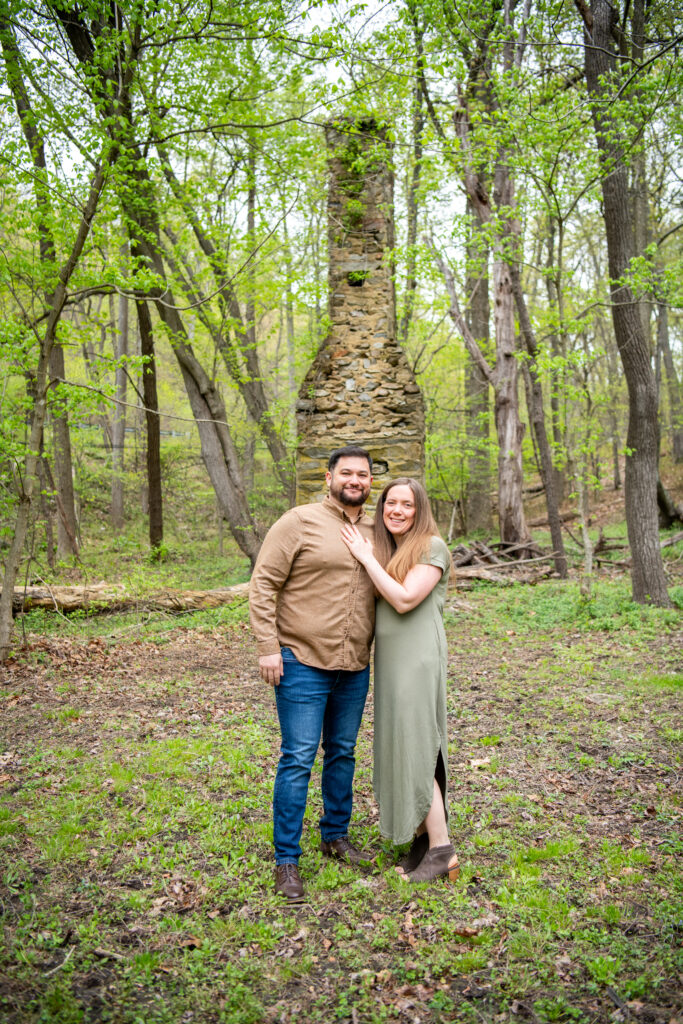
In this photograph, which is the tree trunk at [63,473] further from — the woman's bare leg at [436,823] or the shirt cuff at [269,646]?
the woman's bare leg at [436,823]

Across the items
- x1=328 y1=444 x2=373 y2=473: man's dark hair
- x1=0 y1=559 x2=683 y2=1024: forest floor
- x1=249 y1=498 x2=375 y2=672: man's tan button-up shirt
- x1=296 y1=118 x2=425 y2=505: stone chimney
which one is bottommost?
A: x1=0 y1=559 x2=683 y2=1024: forest floor

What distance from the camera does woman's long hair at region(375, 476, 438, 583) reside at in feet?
10.6

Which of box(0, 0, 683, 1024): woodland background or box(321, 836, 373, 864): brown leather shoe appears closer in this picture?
box(0, 0, 683, 1024): woodland background

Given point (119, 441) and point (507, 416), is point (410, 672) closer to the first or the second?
point (507, 416)

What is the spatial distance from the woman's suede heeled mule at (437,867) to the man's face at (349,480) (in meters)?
1.79

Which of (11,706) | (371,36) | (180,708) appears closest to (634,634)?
(180,708)

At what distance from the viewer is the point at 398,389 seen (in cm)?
901

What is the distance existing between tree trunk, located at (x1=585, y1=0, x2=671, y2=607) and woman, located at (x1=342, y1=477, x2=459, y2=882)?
6.37 metres

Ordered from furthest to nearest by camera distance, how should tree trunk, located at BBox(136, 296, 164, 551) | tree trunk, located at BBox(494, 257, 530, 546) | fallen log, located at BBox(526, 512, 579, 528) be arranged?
1. fallen log, located at BBox(526, 512, 579, 528)
2. tree trunk, located at BBox(136, 296, 164, 551)
3. tree trunk, located at BBox(494, 257, 530, 546)

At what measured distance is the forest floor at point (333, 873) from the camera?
2.60 meters

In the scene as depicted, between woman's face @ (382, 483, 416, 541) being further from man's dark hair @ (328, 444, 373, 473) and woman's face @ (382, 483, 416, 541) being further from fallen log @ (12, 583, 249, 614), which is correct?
fallen log @ (12, 583, 249, 614)

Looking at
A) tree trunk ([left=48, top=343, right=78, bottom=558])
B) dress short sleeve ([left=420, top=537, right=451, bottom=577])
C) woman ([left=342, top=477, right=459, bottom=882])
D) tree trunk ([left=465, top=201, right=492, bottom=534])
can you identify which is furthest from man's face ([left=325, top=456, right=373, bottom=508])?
tree trunk ([left=465, top=201, right=492, bottom=534])

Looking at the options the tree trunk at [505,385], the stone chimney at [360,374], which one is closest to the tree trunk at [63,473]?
the stone chimney at [360,374]

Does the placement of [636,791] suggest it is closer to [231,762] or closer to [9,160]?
[231,762]
